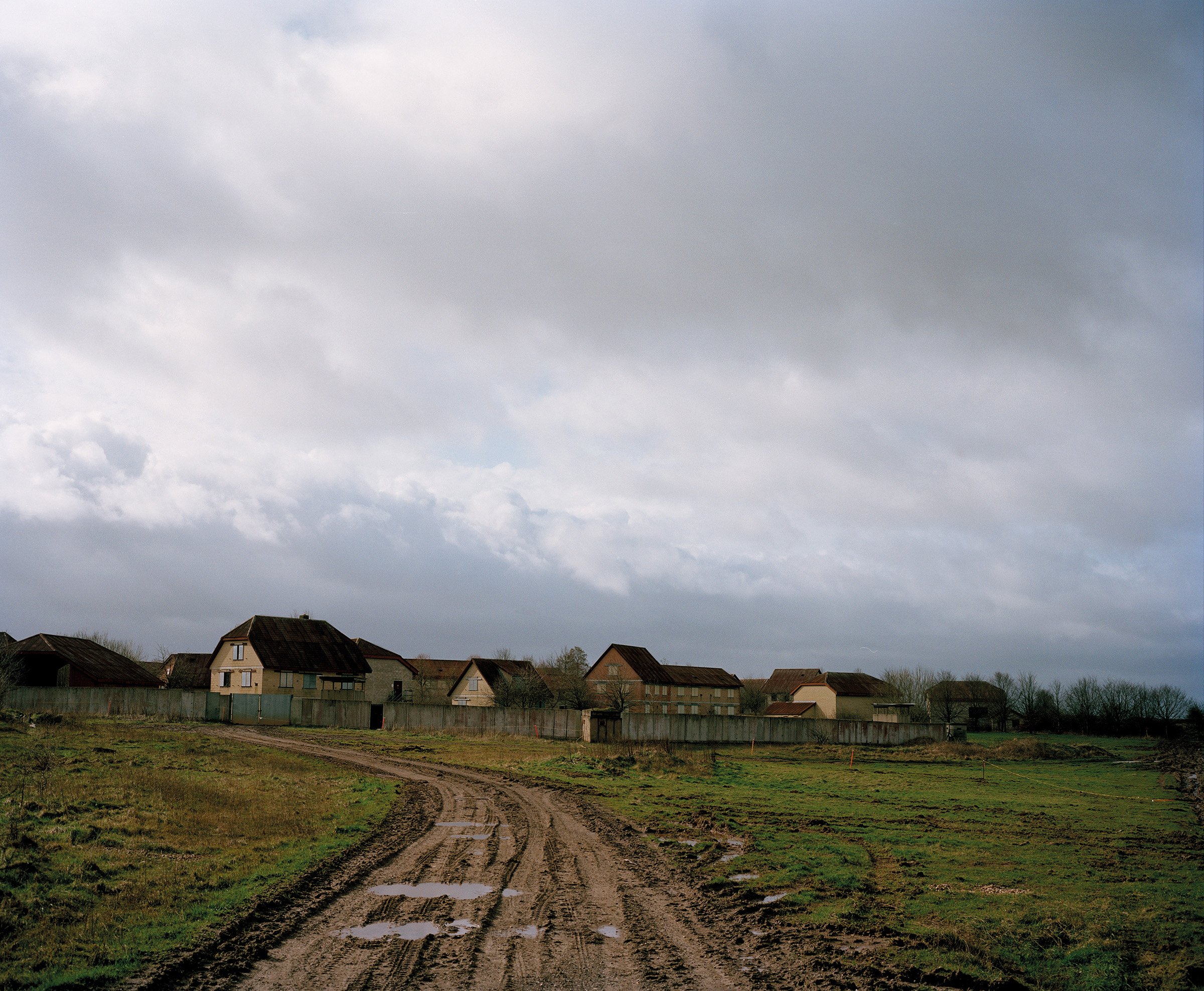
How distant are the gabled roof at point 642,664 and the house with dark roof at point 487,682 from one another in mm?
13035

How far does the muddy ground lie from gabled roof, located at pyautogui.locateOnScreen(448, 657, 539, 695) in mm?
72127

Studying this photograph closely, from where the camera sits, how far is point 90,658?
233 ft

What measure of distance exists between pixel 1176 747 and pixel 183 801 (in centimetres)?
9003

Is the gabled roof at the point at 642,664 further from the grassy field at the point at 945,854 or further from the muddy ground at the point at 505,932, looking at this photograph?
the muddy ground at the point at 505,932

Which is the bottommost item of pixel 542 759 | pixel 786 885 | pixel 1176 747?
pixel 1176 747

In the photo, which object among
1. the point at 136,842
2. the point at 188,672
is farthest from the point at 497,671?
the point at 136,842

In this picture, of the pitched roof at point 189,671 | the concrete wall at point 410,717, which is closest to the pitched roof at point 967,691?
the concrete wall at point 410,717

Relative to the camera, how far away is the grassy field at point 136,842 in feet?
34.8

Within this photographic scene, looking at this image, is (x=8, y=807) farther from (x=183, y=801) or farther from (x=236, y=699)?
(x=236, y=699)

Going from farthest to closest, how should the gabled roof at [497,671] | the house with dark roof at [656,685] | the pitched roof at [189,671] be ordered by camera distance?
the house with dark roof at [656,685] → the pitched roof at [189,671] → the gabled roof at [497,671]

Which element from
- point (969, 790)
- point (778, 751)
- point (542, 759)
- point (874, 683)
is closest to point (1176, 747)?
point (874, 683)

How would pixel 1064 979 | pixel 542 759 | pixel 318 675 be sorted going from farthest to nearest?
1. pixel 318 675
2. pixel 542 759
3. pixel 1064 979

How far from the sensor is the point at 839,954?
1087cm

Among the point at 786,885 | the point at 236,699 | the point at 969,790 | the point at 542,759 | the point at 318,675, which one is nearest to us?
the point at 786,885
